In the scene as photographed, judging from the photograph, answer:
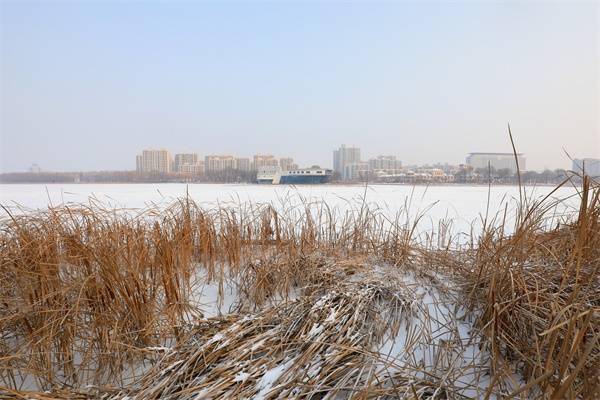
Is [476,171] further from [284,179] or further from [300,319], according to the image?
[284,179]

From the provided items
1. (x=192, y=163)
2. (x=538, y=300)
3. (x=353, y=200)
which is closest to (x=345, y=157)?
(x=192, y=163)

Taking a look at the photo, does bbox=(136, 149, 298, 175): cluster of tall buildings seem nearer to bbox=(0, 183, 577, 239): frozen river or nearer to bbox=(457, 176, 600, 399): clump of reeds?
bbox=(0, 183, 577, 239): frozen river

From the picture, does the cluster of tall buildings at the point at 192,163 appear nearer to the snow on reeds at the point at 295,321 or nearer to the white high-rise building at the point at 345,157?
the white high-rise building at the point at 345,157

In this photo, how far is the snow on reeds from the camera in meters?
0.97

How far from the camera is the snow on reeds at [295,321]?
974 mm

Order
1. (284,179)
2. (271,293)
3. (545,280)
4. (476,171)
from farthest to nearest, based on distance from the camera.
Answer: (284,179), (476,171), (271,293), (545,280)

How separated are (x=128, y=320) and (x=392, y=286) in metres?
1.33

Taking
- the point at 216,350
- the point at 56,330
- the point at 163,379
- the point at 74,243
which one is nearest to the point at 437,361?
the point at 216,350

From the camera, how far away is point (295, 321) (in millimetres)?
1290

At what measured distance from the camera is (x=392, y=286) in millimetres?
1654

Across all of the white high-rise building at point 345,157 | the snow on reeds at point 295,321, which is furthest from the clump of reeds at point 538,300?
the white high-rise building at point 345,157

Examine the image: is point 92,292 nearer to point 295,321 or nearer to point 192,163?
point 295,321

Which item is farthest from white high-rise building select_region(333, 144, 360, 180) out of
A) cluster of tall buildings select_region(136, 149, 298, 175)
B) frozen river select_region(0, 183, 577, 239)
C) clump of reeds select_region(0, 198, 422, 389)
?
clump of reeds select_region(0, 198, 422, 389)

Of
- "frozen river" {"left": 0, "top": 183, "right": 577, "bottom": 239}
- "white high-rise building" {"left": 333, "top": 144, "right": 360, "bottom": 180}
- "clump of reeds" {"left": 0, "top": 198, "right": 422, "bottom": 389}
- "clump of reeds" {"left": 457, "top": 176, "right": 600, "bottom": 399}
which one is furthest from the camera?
"white high-rise building" {"left": 333, "top": 144, "right": 360, "bottom": 180}
